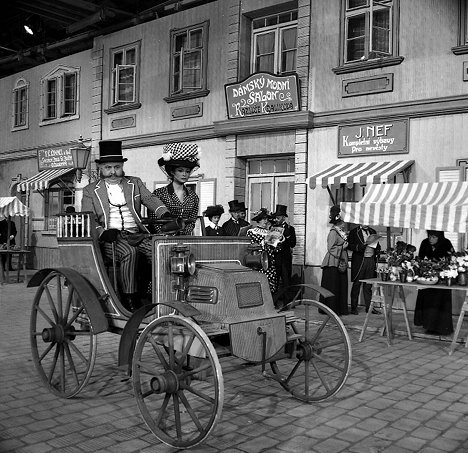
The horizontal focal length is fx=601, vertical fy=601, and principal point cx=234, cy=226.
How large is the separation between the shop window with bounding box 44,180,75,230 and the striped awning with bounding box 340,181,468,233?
11.0 m

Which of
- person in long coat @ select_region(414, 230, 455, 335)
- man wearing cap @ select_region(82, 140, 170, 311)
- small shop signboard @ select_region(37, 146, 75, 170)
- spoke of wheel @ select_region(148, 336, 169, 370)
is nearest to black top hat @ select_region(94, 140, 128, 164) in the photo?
man wearing cap @ select_region(82, 140, 170, 311)

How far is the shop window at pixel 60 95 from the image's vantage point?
1703cm

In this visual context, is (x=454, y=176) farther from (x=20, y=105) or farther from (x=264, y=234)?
(x=20, y=105)

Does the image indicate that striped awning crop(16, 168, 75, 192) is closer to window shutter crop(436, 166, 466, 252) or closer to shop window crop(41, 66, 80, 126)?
shop window crop(41, 66, 80, 126)

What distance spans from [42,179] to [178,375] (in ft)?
46.7

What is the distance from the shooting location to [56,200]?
1784 centimetres

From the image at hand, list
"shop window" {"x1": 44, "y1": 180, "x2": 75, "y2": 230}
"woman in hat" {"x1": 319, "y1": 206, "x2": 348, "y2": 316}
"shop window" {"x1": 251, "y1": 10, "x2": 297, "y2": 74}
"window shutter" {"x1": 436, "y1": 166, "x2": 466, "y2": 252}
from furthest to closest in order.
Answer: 1. "shop window" {"x1": 44, "y1": 180, "x2": 75, "y2": 230}
2. "shop window" {"x1": 251, "y1": 10, "x2": 297, "y2": 74}
3. "woman in hat" {"x1": 319, "y1": 206, "x2": 348, "y2": 316}
4. "window shutter" {"x1": 436, "y1": 166, "x2": 466, "y2": 252}

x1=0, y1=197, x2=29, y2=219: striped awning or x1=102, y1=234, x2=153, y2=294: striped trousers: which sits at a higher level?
x1=0, y1=197, x2=29, y2=219: striped awning

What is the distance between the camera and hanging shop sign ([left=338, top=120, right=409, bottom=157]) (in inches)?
414

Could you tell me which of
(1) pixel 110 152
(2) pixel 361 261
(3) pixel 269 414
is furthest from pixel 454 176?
(3) pixel 269 414

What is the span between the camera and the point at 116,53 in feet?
51.2

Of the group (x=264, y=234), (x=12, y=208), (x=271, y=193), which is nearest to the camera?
(x=264, y=234)

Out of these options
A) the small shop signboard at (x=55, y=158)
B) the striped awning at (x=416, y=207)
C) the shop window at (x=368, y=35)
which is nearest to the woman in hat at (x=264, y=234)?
the striped awning at (x=416, y=207)

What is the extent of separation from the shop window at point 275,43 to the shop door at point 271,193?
7.27ft
